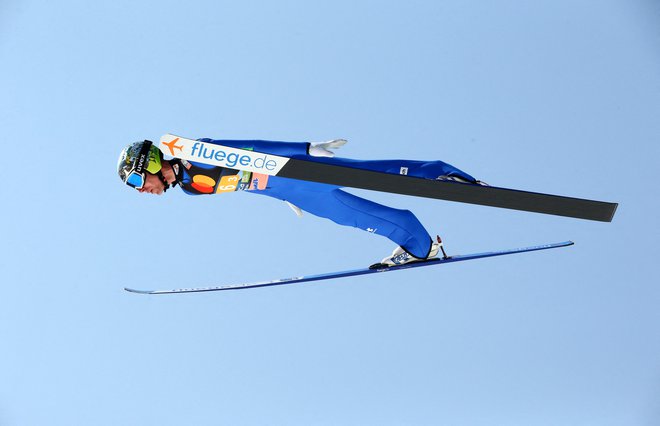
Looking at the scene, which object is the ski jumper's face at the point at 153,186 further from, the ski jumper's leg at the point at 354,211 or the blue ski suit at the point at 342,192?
the ski jumper's leg at the point at 354,211

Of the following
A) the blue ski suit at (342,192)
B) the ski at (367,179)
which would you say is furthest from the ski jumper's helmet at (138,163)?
the ski at (367,179)

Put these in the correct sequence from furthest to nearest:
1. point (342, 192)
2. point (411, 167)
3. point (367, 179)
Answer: point (342, 192), point (411, 167), point (367, 179)

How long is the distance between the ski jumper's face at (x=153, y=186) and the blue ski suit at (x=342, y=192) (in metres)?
0.09

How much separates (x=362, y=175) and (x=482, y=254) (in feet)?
4.19

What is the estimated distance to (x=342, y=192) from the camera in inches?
154

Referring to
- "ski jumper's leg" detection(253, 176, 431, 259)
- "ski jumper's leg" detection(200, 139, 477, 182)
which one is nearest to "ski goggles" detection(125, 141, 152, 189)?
"ski jumper's leg" detection(200, 139, 477, 182)

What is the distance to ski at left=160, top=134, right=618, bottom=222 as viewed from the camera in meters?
3.34

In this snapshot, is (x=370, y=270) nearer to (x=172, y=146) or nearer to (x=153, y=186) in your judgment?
(x=153, y=186)

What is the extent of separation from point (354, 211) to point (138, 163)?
1063 mm

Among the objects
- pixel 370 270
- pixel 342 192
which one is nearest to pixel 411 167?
pixel 342 192

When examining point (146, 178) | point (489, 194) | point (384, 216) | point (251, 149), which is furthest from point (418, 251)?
point (146, 178)

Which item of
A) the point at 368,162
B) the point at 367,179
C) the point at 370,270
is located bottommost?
the point at 370,270

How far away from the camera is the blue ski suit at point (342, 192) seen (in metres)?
3.62

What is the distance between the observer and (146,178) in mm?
3789
